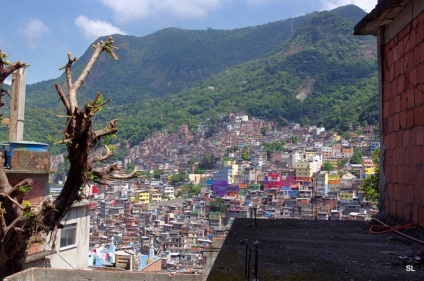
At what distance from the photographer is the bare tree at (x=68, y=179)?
5574mm

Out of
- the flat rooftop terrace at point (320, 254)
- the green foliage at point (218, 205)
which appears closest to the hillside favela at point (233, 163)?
the flat rooftop terrace at point (320, 254)

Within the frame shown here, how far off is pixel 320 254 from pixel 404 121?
77.3 inches

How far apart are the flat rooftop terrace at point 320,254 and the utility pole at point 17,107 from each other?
6.41m

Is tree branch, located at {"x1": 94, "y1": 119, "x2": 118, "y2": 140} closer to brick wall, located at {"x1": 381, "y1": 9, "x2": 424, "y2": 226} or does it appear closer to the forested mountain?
brick wall, located at {"x1": 381, "y1": 9, "x2": 424, "y2": 226}

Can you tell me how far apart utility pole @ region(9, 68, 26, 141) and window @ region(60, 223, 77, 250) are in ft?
8.82

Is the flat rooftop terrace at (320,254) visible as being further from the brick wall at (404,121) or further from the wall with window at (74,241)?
the wall with window at (74,241)

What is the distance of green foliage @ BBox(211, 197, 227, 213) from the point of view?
69950 millimetres

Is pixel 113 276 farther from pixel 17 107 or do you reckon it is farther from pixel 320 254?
pixel 320 254

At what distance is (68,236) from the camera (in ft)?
37.3

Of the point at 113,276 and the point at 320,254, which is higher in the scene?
the point at 320,254

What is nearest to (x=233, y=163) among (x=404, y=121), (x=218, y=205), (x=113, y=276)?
(x=218, y=205)

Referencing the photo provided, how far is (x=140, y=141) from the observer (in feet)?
422

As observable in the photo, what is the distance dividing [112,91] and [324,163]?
103 meters

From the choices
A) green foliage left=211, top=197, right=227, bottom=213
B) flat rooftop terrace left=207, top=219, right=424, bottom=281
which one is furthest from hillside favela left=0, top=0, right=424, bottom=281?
green foliage left=211, top=197, right=227, bottom=213
